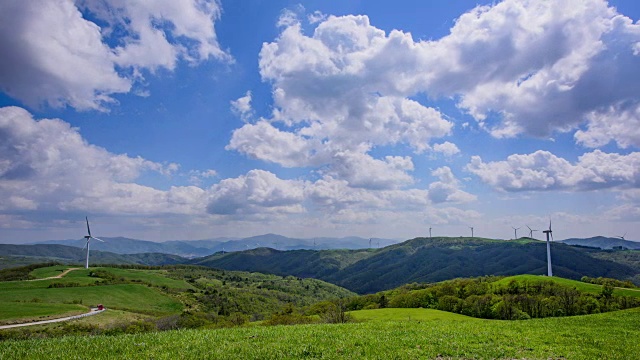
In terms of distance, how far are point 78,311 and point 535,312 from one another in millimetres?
124338

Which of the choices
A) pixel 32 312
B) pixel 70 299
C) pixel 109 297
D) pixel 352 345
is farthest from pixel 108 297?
pixel 352 345

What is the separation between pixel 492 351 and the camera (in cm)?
1842

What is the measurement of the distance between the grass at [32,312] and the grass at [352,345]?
92.7 metres

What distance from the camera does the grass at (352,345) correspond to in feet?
52.9

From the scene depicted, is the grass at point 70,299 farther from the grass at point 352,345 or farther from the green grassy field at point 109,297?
the grass at point 352,345

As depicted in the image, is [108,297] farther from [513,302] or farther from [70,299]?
[513,302]

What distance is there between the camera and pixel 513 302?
86.6 m

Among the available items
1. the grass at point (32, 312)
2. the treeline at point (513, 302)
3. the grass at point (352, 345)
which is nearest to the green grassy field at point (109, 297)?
the grass at point (32, 312)

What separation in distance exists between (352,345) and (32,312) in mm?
112138

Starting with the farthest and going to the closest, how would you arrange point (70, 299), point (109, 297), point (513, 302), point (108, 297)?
point (109, 297) → point (108, 297) → point (70, 299) → point (513, 302)

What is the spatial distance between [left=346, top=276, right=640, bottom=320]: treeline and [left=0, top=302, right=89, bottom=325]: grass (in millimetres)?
82123

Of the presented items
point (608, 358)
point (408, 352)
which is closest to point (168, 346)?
point (408, 352)

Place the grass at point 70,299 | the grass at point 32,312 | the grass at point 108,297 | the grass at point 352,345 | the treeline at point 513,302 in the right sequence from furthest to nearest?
1. the grass at point 108,297
2. the grass at point 70,299
3. the grass at point 32,312
4. the treeline at point 513,302
5. the grass at point 352,345

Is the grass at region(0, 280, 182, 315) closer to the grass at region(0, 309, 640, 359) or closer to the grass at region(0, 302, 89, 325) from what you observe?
the grass at region(0, 302, 89, 325)
